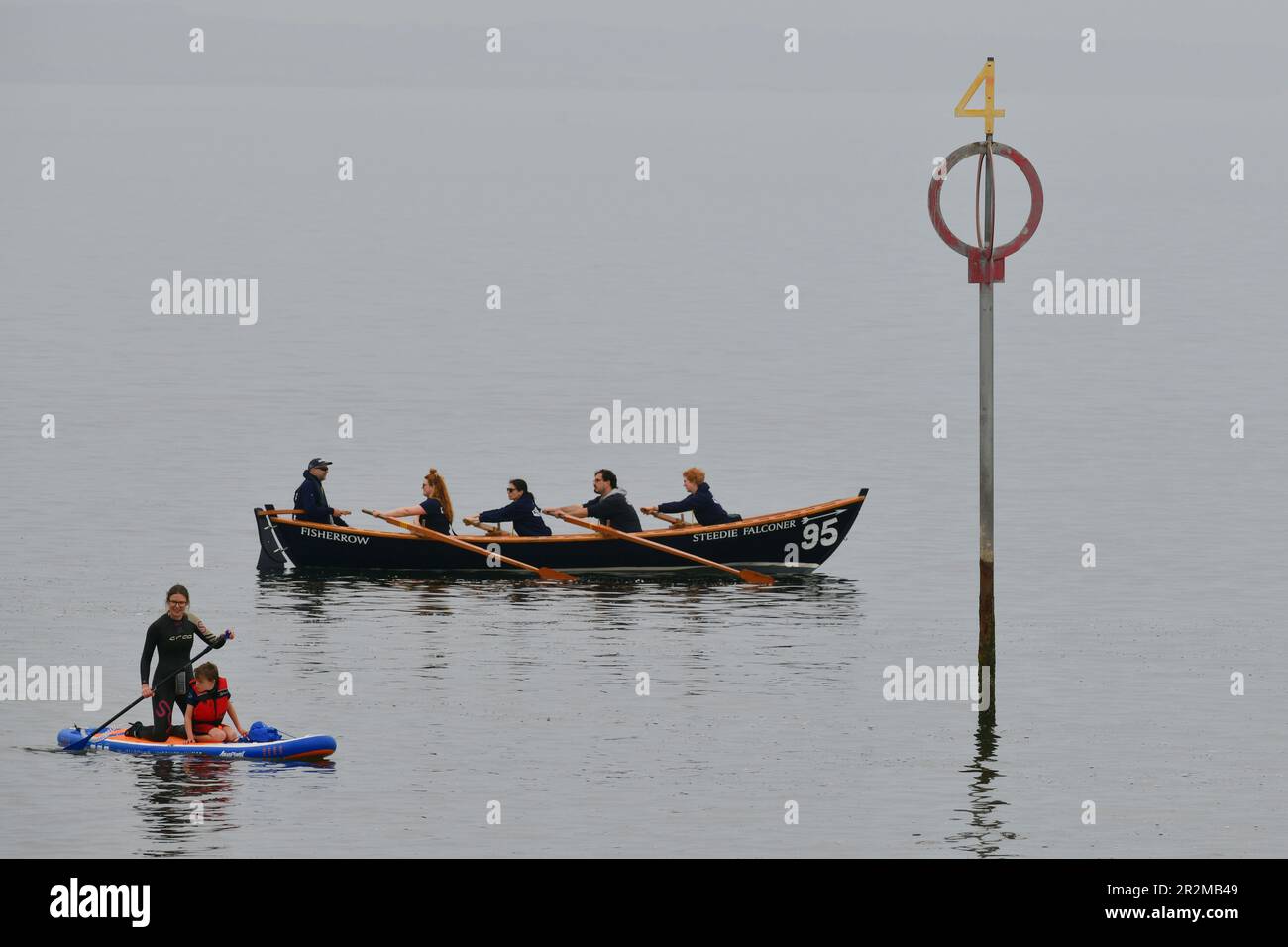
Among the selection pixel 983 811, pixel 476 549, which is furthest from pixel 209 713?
pixel 476 549

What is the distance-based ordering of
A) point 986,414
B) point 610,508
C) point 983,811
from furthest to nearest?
point 610,508, point 986,414, point 983,811

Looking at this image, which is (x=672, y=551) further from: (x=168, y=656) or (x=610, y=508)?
(x=168, y=656)

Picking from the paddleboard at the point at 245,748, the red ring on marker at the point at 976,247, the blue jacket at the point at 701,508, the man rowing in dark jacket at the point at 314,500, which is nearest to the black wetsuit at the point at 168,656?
the paddleboard at the point at 245,748

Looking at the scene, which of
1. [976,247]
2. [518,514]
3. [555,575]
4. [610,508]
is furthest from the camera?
[555,575]

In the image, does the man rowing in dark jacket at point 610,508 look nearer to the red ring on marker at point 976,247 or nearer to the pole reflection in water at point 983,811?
Result: the pole reflection in water at point 983,811

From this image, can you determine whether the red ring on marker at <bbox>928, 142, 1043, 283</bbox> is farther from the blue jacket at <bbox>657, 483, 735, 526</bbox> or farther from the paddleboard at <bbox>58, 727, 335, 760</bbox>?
the blue jacket at <bbox>657, 483, 735, 526</bbox>

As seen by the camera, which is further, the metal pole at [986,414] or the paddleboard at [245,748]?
the metal pole at [986,414]

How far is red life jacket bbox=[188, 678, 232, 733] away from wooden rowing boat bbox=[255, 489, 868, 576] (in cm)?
1282

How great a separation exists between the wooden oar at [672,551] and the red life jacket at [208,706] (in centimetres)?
1222

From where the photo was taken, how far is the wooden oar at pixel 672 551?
125 ft

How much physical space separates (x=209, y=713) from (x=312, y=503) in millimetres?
13429

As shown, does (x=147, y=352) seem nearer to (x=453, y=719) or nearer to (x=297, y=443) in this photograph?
(x=297, y=443)

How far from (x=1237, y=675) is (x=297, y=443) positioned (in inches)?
1358

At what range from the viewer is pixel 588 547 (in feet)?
127
